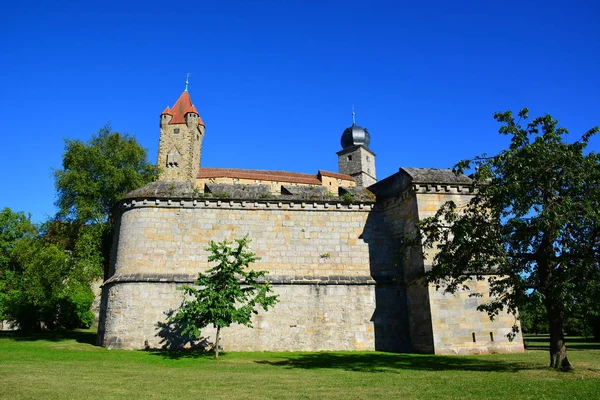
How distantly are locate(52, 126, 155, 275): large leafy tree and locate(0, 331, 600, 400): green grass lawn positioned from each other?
829cm

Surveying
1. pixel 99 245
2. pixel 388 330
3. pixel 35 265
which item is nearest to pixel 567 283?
pixel 388 330

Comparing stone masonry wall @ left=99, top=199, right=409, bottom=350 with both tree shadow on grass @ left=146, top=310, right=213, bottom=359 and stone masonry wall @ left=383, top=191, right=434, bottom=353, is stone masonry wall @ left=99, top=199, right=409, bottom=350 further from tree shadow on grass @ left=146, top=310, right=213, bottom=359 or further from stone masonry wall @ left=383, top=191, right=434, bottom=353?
stone masonry wall @ left=383, top=191, right=434, bottom=353

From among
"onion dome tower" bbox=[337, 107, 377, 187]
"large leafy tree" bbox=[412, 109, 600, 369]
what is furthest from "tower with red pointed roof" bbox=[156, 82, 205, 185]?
"large leafy tree" bbox=[412, 109, 600, 369]

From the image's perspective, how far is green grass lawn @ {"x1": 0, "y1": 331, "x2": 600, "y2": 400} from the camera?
773cm

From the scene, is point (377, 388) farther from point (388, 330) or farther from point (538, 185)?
point (388, 330)

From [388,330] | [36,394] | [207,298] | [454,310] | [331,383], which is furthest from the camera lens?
[388,330]

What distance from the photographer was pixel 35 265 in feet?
70.5

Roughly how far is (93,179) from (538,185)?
2333 centimetres

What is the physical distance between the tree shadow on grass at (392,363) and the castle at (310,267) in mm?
1596

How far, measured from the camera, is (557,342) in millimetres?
10828

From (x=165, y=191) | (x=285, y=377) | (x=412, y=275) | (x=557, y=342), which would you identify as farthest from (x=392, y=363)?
(x=165, y=191)

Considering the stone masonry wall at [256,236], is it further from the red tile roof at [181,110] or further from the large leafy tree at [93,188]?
the red tile roof at [181,110]

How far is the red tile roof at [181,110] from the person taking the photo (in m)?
48.6

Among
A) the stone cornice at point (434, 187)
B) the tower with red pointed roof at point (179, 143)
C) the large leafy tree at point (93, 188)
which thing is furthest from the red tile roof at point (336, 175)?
the stone cornice at point (434, 187)
